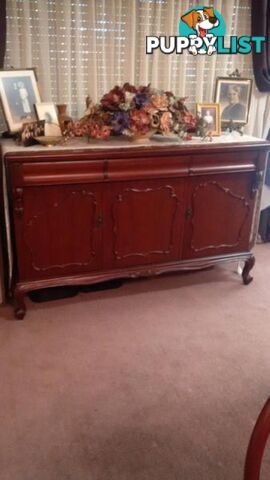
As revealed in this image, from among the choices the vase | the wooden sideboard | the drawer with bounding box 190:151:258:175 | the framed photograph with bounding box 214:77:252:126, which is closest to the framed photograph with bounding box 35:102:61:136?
the vase

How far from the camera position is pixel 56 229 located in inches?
84.4

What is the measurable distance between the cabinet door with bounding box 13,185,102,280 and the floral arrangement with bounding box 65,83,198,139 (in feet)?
1.07

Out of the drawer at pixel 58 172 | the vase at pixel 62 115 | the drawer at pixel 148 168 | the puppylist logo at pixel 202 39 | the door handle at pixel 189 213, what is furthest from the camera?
the puppylist logo at pixel 202 39

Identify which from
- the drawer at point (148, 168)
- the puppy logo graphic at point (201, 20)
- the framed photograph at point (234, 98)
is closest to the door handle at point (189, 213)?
the drawer at point (148, 168)

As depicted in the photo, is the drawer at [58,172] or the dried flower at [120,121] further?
the dried flower at [120,121]

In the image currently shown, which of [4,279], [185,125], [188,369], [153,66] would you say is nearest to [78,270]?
[4,279]

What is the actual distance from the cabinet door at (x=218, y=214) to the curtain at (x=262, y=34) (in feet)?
2.72

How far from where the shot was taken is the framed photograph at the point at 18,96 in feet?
7.04

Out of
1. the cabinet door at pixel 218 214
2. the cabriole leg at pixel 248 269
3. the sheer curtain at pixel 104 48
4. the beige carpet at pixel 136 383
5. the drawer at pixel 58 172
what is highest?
the sheer curtain at pixel 104 48

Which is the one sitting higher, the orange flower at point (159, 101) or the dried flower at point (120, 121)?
the orange flower at point (159, 101)

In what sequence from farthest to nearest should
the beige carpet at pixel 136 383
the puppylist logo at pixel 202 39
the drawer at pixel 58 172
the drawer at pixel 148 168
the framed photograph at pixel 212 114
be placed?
1. the puppylist logo at pixel 202 39
2. the framed photograph at pixel 212 114
3. the drawer at pixel 148 168
4. the drawer at pixel 58 172
5. the beige carpet at pixel 136 383

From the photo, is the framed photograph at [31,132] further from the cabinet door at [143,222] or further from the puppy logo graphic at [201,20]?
the puppy logo graphic at [201,20]

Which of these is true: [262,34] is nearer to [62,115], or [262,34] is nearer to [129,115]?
[129,115]

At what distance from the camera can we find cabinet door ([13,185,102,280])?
2066 mm
